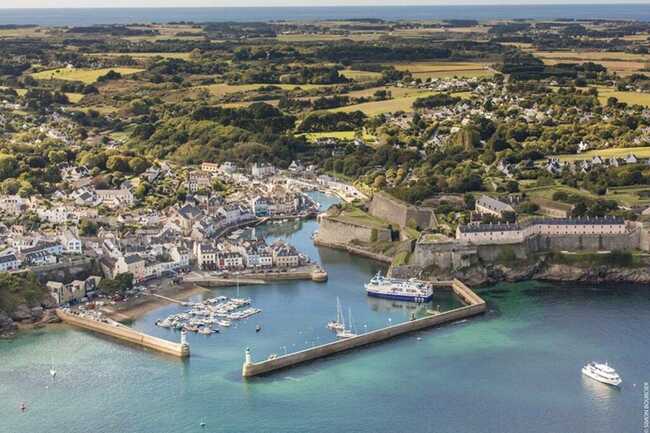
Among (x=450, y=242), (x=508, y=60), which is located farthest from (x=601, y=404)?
(x=508, y=60)

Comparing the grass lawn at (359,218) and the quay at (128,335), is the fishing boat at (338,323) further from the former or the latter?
the grass lawn at (359,218)

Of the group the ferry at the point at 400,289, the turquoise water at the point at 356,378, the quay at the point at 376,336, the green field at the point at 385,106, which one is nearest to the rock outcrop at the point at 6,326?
the turquoise water at the point at 356,378

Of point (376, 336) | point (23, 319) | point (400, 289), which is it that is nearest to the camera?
point (376, 336)

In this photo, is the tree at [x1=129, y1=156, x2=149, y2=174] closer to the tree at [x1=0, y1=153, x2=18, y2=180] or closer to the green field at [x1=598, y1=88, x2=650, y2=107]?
the tree at [x1=0, y1=153, x2=18, y2=180]

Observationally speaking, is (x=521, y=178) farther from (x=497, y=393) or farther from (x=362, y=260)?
(x=497, y=393)

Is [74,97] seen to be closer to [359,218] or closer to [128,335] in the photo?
[359,218]

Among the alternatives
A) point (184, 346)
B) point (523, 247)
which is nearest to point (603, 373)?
point (523, 247)
